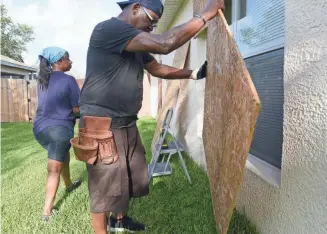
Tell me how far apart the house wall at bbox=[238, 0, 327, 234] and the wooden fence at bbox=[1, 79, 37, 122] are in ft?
42.6

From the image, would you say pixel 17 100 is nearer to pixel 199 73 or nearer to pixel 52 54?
pixel 52 54

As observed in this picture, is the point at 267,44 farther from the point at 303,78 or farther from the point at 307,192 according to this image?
the point at 307,192

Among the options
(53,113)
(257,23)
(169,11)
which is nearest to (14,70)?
(169,11)

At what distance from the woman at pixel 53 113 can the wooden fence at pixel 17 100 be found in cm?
1074

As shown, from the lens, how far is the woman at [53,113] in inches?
129

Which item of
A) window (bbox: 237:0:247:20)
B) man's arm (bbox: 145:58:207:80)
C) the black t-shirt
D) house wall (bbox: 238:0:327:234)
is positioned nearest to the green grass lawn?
house wall (bbox: 238:0:327:234)

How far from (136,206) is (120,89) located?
1730mm

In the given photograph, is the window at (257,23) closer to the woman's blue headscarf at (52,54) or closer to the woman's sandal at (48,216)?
the woman's blue headscarf at (52,54)

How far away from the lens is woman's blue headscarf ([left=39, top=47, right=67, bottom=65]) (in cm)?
339

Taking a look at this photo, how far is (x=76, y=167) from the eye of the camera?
17.3 ft

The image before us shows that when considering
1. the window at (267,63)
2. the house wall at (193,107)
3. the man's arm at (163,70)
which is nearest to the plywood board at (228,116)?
the man's arm at (163,70)

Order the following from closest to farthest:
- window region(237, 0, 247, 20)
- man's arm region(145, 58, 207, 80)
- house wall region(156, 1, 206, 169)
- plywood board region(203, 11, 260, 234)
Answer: plywood board region(203, 11, 260, 234)
man's arm region(145, 58, 207, 80)
window region(237, 0, 247, 20)
house wall region(156, 1, 206, 169)

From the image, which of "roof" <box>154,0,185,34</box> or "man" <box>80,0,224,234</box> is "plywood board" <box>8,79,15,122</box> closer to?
"roof" <box>154,0,185,34</box>

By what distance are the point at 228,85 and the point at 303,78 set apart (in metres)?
0.49
